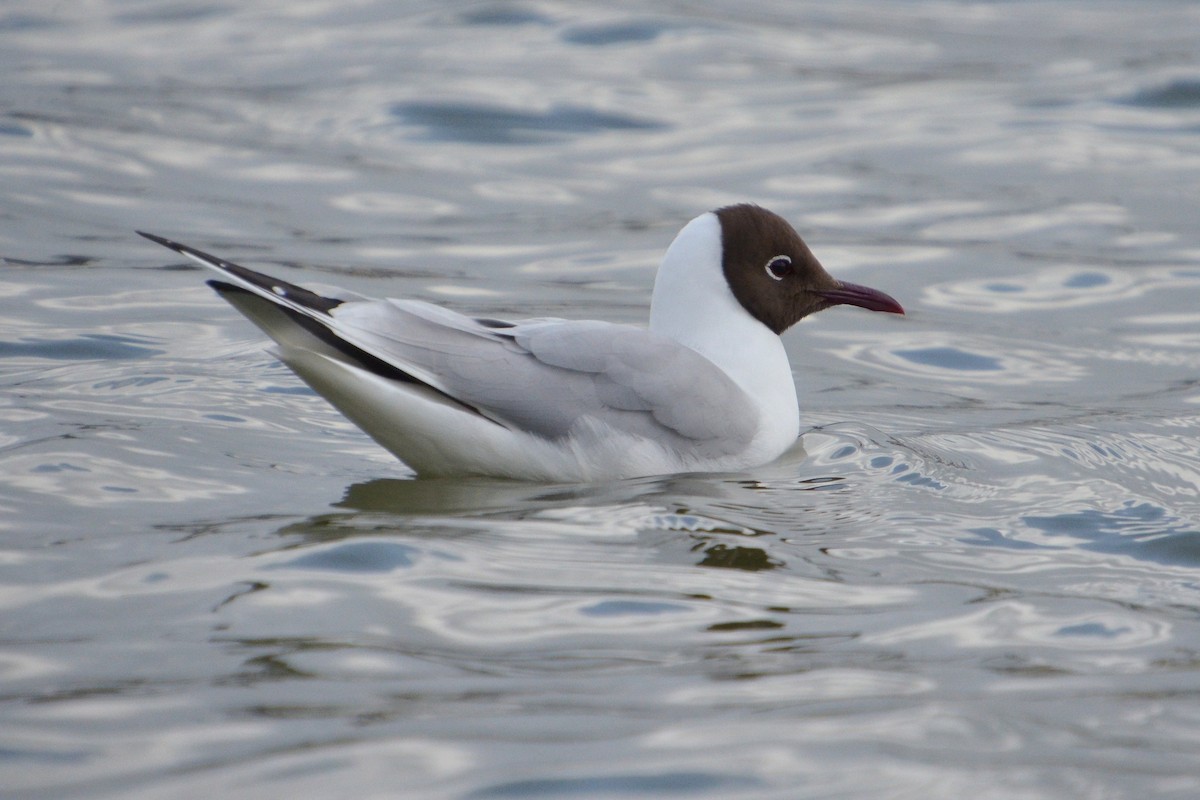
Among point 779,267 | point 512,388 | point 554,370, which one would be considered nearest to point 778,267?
point 779,267

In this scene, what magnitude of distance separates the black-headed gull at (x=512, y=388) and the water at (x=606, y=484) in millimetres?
125

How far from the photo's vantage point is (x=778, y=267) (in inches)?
260

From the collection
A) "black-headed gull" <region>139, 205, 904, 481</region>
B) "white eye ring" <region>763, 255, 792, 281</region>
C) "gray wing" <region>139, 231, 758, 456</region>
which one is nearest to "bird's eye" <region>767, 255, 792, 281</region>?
"white eye ring" <region>763, 255, 792, 281</region>

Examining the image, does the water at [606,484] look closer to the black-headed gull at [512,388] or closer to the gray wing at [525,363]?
the black-headed gull at [512,388]

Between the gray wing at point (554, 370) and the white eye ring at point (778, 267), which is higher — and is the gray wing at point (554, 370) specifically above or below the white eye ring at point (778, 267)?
below

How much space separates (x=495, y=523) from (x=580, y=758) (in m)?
1.69

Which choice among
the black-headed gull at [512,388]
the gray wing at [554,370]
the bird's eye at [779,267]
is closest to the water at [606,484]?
the black-headed gull at [512,388]

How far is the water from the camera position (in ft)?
12.4

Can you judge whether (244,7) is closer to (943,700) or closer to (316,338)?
(316,338)

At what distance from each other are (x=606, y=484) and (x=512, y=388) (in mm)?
477

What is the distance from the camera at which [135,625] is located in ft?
14.1

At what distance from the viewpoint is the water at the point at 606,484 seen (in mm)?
3777

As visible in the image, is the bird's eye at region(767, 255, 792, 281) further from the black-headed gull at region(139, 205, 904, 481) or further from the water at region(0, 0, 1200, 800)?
the water at region(0, 0, 1200, 800)

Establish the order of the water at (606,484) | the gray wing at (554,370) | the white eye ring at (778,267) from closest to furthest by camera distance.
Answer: the water at (606,484), the gray wing at (554,370), the white eye ring at (778,267)
